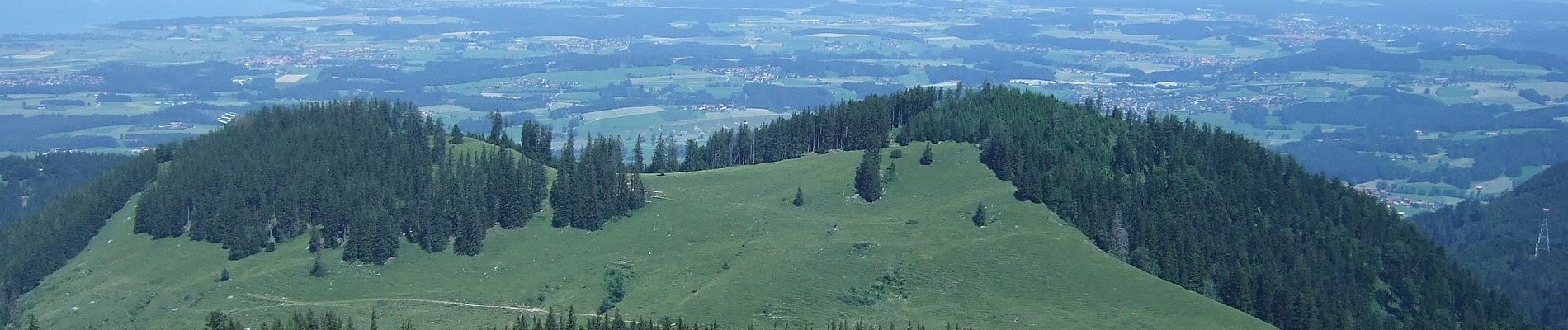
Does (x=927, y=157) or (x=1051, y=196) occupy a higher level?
(x=927, y=157)

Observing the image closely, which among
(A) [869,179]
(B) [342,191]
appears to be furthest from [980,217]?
(B) [342,191]

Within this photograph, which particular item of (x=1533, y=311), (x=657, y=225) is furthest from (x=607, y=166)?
(x=1533, y=311)

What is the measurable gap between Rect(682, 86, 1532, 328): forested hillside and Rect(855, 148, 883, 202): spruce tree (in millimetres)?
9008

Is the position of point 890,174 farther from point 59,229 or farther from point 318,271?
point 59,229

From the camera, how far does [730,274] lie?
13438 centimetres

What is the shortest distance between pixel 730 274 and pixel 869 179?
24345 mm

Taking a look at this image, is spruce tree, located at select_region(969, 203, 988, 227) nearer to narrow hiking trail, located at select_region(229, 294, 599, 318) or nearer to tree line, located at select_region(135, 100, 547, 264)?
narrow hiking trail, located at select_region(229, 294, 599, 318)

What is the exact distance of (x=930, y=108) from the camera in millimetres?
183250

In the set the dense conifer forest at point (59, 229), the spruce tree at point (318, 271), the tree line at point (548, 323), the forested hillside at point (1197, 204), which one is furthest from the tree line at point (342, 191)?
the forested hillside at point (1197, 204)

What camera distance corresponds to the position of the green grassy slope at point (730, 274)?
127000mm

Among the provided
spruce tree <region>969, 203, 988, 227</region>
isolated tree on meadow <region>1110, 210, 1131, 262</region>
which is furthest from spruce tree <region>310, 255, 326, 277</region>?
isolated tree on meadow <region>1110, 210, 1131, 262</region>

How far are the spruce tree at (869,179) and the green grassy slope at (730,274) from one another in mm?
1158

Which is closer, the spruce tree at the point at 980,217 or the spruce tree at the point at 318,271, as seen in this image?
the spruce tree at the point at 318,271

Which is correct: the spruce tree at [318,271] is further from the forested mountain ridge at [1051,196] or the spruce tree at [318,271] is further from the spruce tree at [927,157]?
the spruce tree at [927,157]
